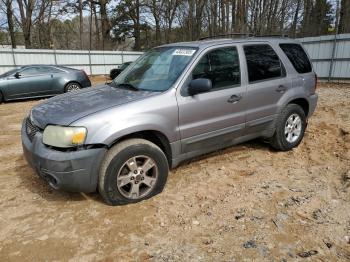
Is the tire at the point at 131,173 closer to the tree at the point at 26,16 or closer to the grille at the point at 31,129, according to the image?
the grille at the point at 31,129

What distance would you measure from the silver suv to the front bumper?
0.03 feet

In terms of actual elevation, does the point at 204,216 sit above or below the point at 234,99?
below

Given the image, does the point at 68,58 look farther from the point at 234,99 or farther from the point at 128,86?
the point at 234,99

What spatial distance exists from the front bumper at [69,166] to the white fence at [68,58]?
1750 cm

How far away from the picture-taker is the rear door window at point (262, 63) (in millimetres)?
4543

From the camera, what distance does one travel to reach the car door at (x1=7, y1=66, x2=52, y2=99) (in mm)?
11750

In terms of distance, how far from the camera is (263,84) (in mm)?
4641

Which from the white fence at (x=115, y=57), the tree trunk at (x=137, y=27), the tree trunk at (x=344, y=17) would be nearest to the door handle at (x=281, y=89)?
the white fence at (x=115, y=57)

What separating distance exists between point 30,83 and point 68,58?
36.0ft

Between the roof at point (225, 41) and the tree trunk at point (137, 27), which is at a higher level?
the tree trunk at point (137, 27)

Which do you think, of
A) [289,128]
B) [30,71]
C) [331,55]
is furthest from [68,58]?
[289,128]

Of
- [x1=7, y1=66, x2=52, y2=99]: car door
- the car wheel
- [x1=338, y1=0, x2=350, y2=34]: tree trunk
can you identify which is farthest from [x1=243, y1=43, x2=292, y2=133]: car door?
[x1=338, y1=0, x2=350, y2=34]: tree trunk

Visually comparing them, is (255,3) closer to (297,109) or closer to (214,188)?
(297,109)

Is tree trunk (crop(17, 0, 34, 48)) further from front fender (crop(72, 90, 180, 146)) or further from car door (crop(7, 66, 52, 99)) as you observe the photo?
front fender (crop(72, 90, 180, 146))
